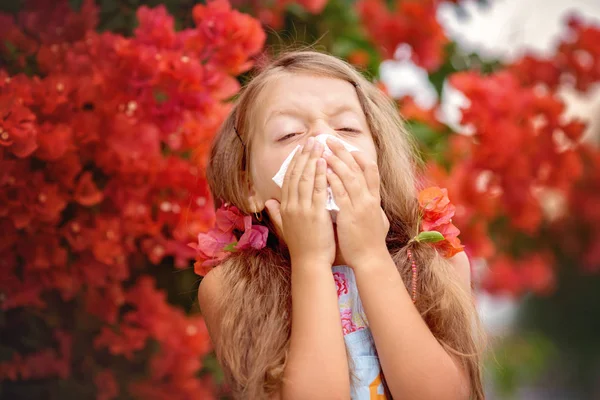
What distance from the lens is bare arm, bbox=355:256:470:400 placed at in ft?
4.21

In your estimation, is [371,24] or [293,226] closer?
[293,226]

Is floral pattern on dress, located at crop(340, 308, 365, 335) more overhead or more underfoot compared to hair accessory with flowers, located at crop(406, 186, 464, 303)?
more underfoot

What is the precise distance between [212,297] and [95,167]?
0.61m

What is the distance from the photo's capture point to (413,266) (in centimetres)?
147

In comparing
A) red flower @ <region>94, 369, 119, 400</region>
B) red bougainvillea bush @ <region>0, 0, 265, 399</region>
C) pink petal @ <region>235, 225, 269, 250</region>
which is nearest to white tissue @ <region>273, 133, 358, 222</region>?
pink petal @ <region>235, 225, 269, 250</region>

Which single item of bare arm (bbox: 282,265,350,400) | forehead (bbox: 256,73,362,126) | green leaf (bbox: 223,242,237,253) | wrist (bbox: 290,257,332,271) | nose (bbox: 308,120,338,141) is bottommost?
bare arm (bbox: 282,265,350,400)

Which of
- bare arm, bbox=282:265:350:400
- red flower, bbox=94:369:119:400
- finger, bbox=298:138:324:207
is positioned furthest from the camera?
red flower, bbox=94:369:119:400

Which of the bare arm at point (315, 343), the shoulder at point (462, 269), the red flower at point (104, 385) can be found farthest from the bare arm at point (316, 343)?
the red flower at point (104, 385)

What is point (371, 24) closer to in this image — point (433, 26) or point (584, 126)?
point (433, 26)

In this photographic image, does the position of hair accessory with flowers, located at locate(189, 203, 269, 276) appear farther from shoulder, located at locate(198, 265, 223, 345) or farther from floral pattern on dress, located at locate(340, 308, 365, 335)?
floral pattern on dress, located at locate(340, 308, 365, 335)

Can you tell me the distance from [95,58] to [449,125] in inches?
59.7

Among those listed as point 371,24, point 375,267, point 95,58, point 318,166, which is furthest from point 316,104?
point 371,24

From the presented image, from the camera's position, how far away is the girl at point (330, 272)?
1293mm

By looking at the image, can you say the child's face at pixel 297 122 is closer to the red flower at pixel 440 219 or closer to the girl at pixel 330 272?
the girl at pixel 330 272
